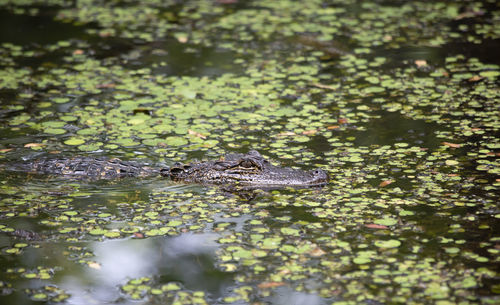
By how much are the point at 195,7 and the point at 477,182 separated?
6.20 meters

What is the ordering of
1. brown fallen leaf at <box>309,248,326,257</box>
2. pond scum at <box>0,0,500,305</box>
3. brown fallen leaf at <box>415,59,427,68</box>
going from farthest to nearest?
1. brown fallen leaf at <box>415,59,427,68</box>
2. brown fallen leaf at <box>309,248,326,257</box>
3. pond scum at <box>0,0,500,305</box>

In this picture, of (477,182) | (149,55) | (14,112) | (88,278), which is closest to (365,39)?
(149,55)

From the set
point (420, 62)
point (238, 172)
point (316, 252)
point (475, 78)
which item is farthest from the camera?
point (420, 62)

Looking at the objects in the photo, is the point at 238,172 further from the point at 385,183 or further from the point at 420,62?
the point at 420,62

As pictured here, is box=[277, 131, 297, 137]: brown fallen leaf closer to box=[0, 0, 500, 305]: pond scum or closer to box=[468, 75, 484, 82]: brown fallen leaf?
box=[0, 0, 500, 305]: pond scum

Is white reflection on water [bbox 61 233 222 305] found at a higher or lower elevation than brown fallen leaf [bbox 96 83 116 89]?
lower

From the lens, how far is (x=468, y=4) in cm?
982

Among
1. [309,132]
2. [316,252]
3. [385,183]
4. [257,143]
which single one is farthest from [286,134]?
[316,252]

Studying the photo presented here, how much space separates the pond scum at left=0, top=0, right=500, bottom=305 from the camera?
425 centimetres

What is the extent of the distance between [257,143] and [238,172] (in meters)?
0.69

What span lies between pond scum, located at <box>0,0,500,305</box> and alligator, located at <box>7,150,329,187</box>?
0.35ft

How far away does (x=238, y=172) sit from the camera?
5.64 meters

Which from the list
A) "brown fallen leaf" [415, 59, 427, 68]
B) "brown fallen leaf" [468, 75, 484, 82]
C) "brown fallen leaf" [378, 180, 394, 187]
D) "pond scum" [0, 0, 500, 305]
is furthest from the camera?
"brown fallen leaf" [415, 59, 427, 68]

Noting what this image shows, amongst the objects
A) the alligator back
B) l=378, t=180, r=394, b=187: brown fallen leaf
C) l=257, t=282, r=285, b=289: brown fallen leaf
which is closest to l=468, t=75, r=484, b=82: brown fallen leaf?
l=378, t=180, r=394, b=187: brown fallen leaf
